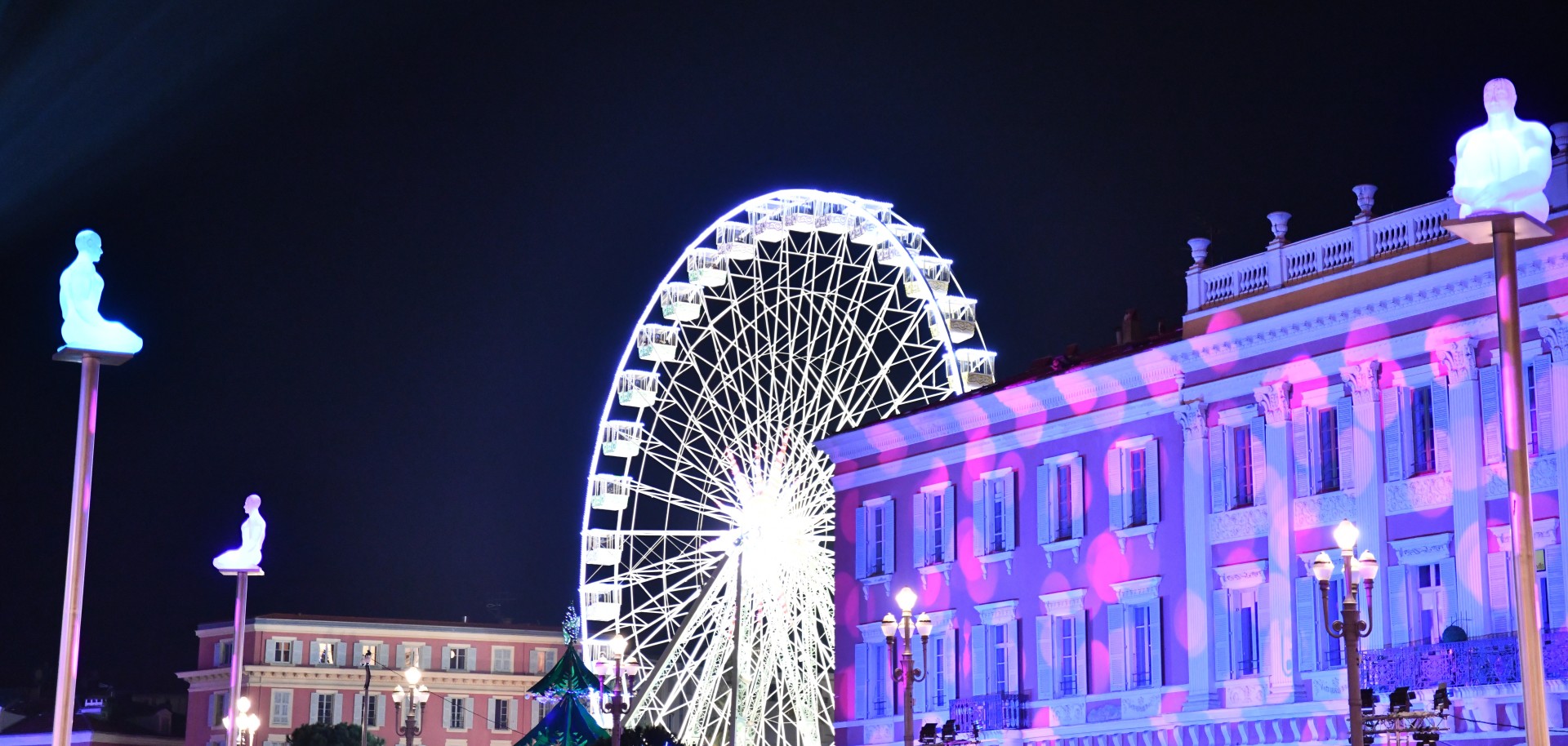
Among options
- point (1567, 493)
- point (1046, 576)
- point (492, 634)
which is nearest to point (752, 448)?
point (1046, 576)

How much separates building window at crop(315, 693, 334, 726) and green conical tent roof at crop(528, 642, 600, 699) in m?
73.8

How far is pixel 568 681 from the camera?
47875 mm

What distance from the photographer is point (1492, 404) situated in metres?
37.1

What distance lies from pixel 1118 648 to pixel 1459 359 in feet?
34.3

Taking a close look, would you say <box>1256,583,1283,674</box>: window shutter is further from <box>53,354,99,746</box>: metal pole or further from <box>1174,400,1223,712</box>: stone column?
<box>53,354,99,746</box>: metal pole

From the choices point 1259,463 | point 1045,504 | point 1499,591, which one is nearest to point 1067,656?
point 1045,504

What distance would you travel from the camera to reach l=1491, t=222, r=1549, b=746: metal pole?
1564 centimetres

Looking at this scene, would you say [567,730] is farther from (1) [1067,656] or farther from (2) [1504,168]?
(2) [1504,168]

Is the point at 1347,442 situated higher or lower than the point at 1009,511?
higher

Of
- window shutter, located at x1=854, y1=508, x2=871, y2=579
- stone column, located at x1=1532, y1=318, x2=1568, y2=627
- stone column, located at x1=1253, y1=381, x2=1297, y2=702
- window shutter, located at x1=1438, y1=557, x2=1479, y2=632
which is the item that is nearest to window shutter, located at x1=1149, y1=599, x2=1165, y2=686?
stone column, located at x1=1253, y1=381, x2=1297, y2=702

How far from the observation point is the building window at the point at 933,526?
50312mm

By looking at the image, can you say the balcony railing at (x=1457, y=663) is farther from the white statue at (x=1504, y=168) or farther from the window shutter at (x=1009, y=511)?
the white statue at (x=1504, y=168)

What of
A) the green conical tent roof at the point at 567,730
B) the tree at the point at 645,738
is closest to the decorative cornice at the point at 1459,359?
the tree at the point at 645,738

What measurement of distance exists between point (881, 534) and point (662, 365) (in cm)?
795
